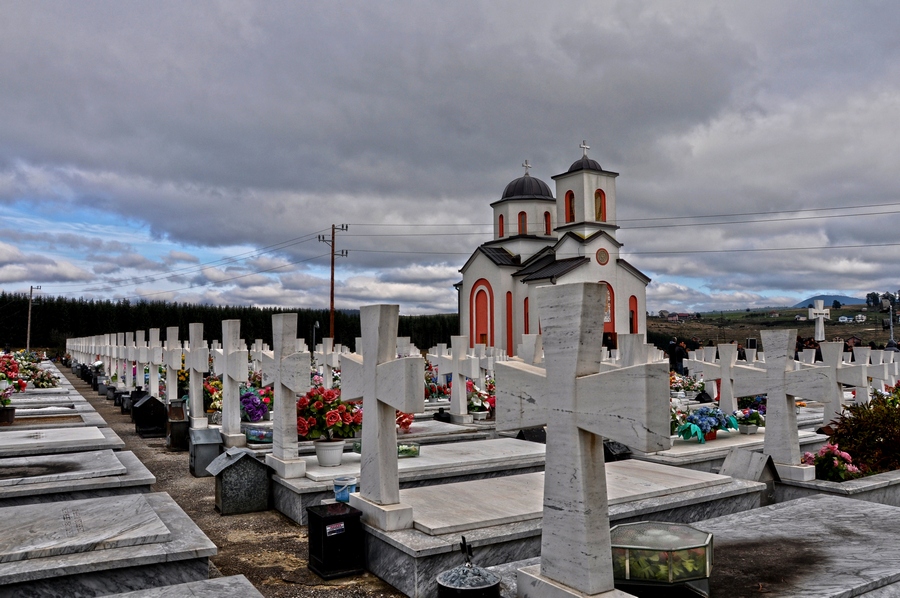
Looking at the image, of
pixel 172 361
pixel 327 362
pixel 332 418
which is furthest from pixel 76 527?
pixel 327 362

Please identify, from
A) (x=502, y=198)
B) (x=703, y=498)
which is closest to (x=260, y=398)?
(x=703, y=498)

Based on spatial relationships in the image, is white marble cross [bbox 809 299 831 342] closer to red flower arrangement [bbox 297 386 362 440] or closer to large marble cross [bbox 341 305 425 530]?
red flower arrangement [bbox 297 386 362 440]

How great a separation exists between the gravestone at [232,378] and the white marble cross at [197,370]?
4.27ft

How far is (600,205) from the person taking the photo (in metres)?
37.8

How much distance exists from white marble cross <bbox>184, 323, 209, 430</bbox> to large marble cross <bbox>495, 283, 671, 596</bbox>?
7831 millimetres

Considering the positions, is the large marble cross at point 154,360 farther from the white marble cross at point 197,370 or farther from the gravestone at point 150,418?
the white marble cross at point 197,370

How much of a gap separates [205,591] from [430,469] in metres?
3.44

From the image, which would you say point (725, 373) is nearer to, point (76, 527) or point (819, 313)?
point (76, 527)

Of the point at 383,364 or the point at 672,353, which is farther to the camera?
the point at 672,353

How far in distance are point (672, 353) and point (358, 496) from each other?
20.7m

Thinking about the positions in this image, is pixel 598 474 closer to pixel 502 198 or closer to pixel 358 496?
pixel 358 496

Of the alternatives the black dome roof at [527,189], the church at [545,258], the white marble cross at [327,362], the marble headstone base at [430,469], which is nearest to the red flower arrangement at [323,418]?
the marble headstone base at [430,469]

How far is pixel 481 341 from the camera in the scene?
38.9 m

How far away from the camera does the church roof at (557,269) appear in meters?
34.7
